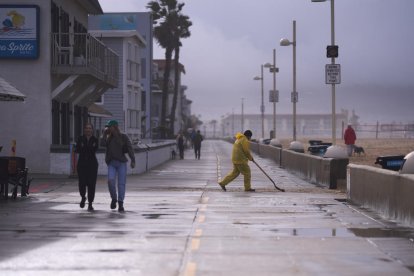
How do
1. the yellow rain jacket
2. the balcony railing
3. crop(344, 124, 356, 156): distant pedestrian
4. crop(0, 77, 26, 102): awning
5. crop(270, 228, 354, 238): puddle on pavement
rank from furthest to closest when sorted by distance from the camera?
crop(344, 124, 356, 156): distant pedestrian, the balcony railing, the yellow rain jacket, crop(0, 77, 26, 102): awning, crop(270, 228, 354, 238): puddle on pavement

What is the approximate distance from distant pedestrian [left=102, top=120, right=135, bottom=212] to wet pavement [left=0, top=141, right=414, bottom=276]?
18.7 inches

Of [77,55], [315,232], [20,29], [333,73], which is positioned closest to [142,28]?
[77,55]

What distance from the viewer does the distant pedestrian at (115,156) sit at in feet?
49.8

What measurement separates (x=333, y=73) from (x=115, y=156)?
44.7ft

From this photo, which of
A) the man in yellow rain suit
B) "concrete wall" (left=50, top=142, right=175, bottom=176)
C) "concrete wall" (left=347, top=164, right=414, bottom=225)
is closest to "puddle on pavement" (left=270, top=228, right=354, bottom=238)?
"concrete wall" (left=347, top=164, right=414, bottom=225)

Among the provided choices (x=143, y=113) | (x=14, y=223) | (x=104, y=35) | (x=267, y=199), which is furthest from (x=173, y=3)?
(x=14, y=223)

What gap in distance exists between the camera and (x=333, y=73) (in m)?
27.0

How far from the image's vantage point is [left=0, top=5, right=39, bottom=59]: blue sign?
90.9 ft

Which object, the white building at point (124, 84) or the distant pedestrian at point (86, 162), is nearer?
the distant pedestrian at point (86, 162)

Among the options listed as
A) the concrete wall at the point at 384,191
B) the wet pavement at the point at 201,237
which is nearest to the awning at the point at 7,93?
the wet pavement at the point at 201,237

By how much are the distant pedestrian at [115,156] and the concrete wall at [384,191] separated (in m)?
4.82

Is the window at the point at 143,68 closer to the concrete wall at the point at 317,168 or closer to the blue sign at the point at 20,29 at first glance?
the concrete wall at the point at 317,168

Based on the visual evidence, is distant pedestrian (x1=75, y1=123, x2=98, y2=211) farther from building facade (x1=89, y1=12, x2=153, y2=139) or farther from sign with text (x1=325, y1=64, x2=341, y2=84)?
building facade (x1=89, y1=12, x2=153, y2=139)

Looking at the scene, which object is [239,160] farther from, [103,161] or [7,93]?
[103,161]
